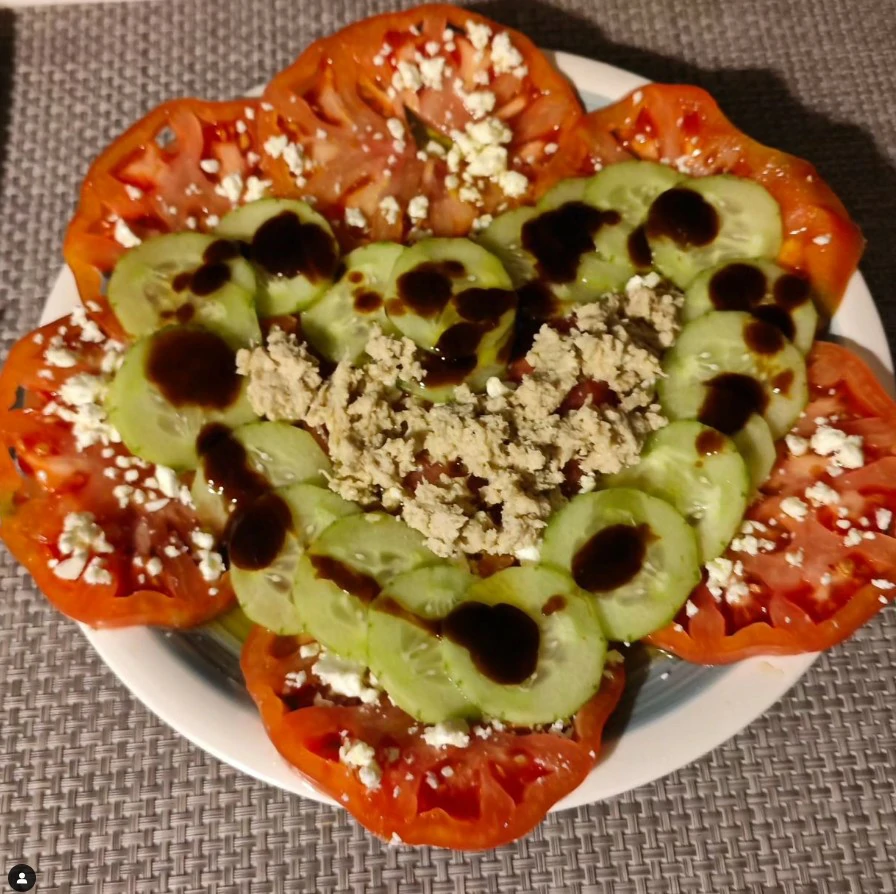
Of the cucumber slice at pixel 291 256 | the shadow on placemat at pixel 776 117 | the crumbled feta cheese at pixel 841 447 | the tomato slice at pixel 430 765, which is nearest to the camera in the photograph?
the tomato slice at pixel 430 765

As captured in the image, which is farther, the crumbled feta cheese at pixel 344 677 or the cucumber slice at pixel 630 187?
the cucumber slice at pixel 630 187

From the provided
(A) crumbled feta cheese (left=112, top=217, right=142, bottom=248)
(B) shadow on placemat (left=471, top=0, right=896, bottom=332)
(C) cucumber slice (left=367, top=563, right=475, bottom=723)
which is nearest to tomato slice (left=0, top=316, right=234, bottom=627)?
(A) crumbled feta cheese (left=112, top=217, right=142, bottom=248)

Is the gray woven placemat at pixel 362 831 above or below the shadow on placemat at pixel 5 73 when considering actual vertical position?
below

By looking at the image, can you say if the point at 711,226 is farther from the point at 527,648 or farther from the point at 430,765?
the point at 430,765

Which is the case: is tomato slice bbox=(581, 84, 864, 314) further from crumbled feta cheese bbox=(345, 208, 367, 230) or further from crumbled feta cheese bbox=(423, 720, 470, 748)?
crumbled feta cheese bbox=(423, 720, 470, 748)

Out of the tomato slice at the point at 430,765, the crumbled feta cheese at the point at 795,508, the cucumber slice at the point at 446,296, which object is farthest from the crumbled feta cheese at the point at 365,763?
the crumbled feta cheese at the point at 795,508

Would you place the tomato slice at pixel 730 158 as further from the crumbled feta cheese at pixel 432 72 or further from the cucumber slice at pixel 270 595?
the cucumber slice at pixel 270 595
